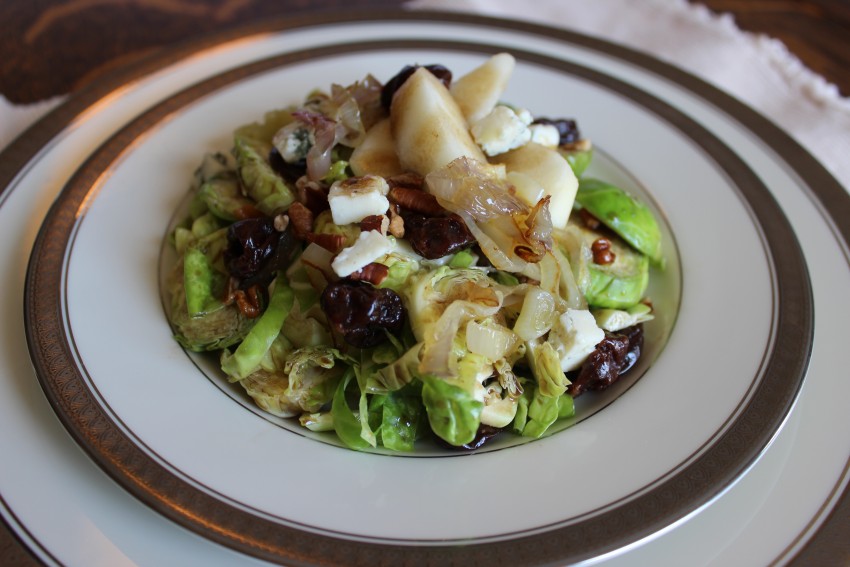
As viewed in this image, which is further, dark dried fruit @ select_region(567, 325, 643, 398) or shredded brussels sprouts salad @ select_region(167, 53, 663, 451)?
dark dried fruit @ select_region(567, 325, 643, 398)

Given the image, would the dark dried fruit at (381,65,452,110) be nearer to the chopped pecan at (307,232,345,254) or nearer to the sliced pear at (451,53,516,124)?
the sliced pear at (451,53,516,124)

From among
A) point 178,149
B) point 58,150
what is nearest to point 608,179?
point 178,149

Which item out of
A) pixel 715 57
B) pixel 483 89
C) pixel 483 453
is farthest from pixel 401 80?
pixel 715 57

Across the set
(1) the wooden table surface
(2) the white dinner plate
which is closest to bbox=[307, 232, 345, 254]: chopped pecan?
(2) the white dinner plate

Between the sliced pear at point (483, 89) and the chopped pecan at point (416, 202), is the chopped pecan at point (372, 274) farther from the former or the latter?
the sliced pear at point (483, 89)

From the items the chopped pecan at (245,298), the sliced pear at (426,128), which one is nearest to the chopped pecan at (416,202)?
the sliced pear at (426,128)

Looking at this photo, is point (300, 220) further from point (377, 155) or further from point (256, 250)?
point (377, 155)

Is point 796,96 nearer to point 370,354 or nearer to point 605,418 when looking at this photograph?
point 605,418
